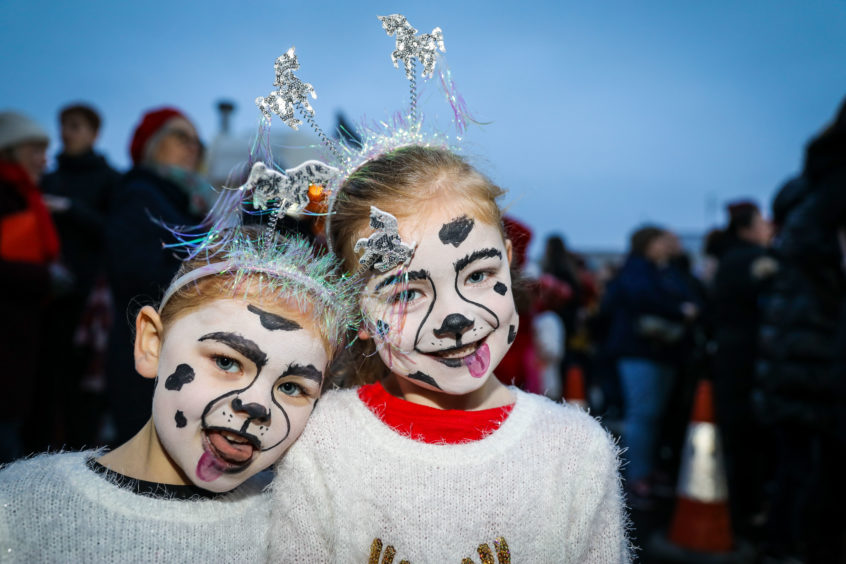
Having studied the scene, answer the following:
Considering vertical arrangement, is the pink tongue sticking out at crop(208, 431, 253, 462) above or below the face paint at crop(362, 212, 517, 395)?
below

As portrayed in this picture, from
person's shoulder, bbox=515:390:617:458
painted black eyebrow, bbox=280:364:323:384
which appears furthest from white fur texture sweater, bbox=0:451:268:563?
person's shoulder, bbox=515:390:617:458

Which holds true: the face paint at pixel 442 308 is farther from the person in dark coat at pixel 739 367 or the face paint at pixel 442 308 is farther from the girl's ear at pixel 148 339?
the person in dark coat at pixel 739 367

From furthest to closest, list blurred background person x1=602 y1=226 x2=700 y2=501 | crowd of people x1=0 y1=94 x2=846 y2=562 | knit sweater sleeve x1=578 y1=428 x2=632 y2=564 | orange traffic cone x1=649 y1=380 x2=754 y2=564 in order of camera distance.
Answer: blurred background person x1=602 y1=226 x2=700 y2=501
orange traffic cone x1=649 y1=380 x2=754 y2=564
crowd of people x1=0 y1=94 x2=846 y2=562
knit sweater sleeve x1=578 y1=428 x2=632 y2=564

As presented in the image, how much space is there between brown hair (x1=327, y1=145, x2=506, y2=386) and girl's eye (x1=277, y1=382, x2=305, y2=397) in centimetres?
21

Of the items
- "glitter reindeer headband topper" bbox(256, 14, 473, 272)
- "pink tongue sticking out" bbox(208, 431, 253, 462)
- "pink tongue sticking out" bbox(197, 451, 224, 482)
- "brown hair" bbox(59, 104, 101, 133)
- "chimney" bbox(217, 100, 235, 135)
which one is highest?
"chimney" bbox(217, 100, 235, 135)

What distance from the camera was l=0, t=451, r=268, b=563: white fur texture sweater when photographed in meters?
1.44

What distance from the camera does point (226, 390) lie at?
145 cm

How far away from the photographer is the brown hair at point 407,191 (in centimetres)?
163

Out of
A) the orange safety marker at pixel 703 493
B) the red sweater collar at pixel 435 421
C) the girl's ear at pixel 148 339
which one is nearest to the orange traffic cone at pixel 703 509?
the orange safety marker at pixel 703 493

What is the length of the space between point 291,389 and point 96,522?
519 mm

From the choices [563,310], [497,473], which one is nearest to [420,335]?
[497,473]

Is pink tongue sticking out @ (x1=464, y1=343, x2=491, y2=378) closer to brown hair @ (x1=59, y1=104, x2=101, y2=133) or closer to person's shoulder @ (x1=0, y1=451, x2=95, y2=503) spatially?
person's shoulder @ (x1=0, y1=451, x2=95, y2=503)

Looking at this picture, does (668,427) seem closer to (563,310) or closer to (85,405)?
(563,310)

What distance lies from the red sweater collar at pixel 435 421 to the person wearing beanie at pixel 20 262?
6.34 ft
